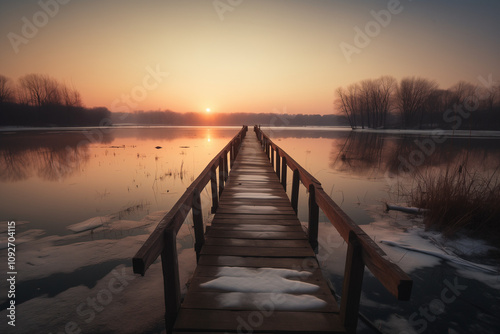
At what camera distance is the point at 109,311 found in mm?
3805

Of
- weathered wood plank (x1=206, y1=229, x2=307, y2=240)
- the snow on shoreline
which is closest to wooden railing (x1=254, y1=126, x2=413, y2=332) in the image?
weathered wood plank (x1=206, y1=229, x2=307, y2=240)

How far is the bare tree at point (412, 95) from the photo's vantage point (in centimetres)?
6118

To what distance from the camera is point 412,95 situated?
63.1 m

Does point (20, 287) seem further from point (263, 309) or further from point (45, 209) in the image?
point (45, 209)

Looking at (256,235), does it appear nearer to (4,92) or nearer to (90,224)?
(90,224)

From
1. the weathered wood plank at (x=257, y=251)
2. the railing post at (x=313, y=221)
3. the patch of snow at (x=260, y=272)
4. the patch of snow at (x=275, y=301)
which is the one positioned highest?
the railing post at (x=313, y=221)

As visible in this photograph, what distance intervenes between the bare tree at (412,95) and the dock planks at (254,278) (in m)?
70.8

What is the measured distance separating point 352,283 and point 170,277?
1768 mm

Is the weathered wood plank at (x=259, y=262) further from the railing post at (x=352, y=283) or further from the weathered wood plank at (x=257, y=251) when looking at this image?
the railing post at (x=352, y=283)

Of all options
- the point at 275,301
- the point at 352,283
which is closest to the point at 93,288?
the point at 275,301

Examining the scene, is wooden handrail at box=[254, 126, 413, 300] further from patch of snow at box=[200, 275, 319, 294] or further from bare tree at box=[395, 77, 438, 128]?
bare tree at box=[395, 77, 438, 128]

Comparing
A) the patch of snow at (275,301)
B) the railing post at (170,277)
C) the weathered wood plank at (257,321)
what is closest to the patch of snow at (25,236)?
the railing post at (170,277)

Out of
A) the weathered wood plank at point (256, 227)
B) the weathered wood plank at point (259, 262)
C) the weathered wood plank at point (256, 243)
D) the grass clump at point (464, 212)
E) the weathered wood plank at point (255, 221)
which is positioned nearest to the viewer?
the weathered wood plank at point (259, 262)

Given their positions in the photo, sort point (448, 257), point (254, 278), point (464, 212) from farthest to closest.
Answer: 1. point (464, 212)
2. point (448, 257)
3. point (254, 278)
